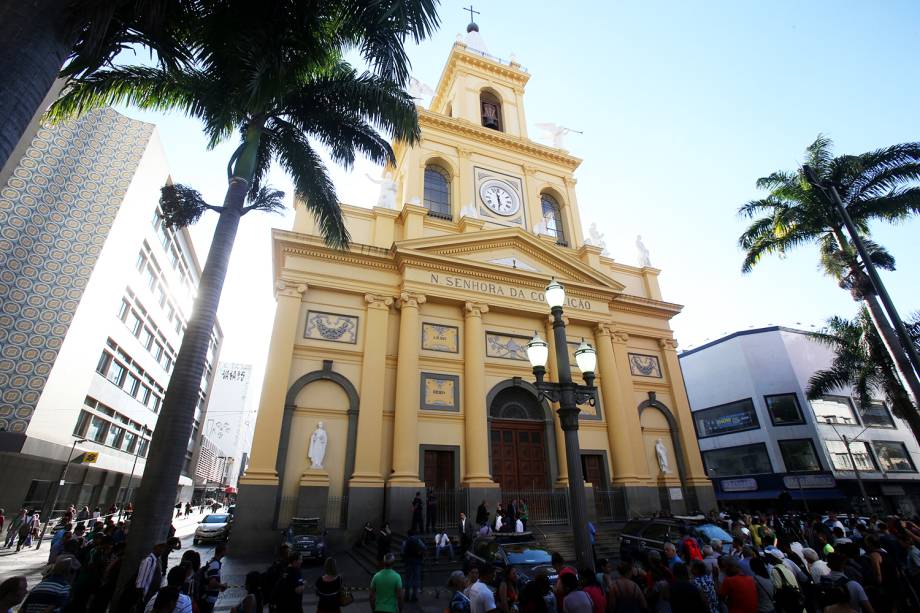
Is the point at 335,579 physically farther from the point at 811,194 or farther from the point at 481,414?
the point at 811,194

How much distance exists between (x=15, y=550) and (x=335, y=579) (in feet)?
61.5

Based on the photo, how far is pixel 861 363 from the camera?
23.2 m

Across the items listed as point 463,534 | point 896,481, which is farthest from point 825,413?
point 463,534

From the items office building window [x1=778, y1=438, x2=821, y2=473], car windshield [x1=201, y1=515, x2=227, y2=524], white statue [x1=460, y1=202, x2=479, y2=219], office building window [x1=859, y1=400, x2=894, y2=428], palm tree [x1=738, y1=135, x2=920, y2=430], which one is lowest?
car windshield [x1=201, y1=515, x2=227, y2=524]

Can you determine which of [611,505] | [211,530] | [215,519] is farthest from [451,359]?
[215,519]

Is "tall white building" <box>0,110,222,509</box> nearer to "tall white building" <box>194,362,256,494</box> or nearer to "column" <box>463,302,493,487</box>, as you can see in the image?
"column" <box>463,302,493,487</box>

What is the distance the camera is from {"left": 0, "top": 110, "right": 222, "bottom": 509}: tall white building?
1945cm

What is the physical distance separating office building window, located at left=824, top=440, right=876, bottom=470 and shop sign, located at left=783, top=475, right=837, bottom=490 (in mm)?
1332

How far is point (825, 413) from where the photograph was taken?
105ft

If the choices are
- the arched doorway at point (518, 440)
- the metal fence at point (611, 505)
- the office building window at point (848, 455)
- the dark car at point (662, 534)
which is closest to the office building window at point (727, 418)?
the office building window at point (848, 455)

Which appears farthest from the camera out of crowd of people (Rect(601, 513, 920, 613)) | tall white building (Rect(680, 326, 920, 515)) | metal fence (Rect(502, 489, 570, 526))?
tall white building (Rect(680, 326, 920, 515))

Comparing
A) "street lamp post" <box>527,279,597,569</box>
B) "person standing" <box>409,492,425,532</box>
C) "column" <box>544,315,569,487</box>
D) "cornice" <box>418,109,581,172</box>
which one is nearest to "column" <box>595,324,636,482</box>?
"column" <box>544,315,569,487</box>

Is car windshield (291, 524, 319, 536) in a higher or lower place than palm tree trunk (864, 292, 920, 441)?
lower

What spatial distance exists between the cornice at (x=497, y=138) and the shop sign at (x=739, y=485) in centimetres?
2556
